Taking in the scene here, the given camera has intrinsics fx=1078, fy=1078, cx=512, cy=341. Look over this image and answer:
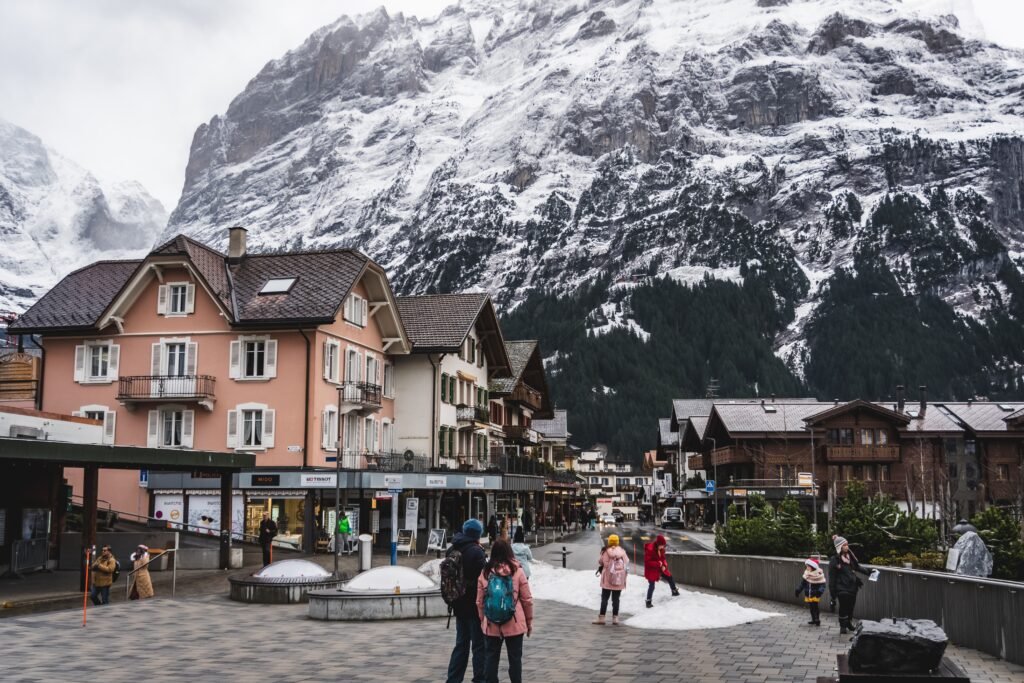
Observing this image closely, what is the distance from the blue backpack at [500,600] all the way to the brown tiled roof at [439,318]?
39.6 meters

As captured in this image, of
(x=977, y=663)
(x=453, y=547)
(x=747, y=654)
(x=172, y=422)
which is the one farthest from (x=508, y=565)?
(x=172, y=422)

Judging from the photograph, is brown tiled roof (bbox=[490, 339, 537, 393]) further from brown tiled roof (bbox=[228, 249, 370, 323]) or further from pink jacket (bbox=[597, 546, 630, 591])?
pink jacket (bbox=[597, 546, 630, 591])

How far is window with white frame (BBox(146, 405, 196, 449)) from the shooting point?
4438cm

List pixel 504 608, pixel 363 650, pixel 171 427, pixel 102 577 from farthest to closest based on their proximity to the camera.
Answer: pixel 171 427
pixel 102 577
pixel 363 650
pixel 504 608

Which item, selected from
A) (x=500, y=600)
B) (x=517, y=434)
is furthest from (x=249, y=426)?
(x=500, y=600)

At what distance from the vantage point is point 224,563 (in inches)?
1353

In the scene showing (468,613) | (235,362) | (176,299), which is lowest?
(468,613)

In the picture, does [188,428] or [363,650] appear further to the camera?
[188,428]

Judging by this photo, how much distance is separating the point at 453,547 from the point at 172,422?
34224 millimetres

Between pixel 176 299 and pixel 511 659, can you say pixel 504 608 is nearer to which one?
pixel 511 659

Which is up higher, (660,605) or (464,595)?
(464,595)

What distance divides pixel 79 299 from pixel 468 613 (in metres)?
39.7

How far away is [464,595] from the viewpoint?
12.9m

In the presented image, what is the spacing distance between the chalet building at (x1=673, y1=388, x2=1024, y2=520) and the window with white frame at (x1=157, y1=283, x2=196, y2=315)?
4248cm
